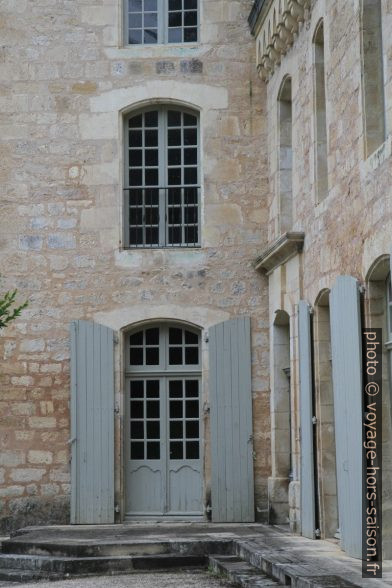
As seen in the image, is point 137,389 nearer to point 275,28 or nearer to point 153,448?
point 153,448

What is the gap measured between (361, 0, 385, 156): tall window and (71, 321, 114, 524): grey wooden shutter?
15.0ft

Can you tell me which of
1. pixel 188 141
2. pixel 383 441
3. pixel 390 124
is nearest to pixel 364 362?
pixel 383 441

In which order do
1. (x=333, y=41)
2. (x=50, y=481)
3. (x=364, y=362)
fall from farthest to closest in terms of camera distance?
(x=50, y=481) → (x=333, y=41) → (x=364, y=362)

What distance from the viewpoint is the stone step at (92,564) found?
9445mm

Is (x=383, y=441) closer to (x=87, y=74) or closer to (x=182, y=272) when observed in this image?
(x=182, y=272)

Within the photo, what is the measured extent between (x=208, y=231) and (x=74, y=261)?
153 cm

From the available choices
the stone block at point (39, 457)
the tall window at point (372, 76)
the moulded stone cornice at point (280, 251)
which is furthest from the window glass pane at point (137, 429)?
the tall window at point (372, 76)

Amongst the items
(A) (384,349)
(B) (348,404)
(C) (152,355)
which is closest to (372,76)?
(A) (384,349)

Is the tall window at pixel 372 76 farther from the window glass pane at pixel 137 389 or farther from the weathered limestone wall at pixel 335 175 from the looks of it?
the window glass pane at pixel 137 389

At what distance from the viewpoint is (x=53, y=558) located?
31.7ft

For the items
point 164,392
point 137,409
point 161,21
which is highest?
point 161,21

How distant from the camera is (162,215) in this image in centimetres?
1246

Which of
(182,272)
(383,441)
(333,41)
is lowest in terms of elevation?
(383,441)

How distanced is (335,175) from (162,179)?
11.4 ft
